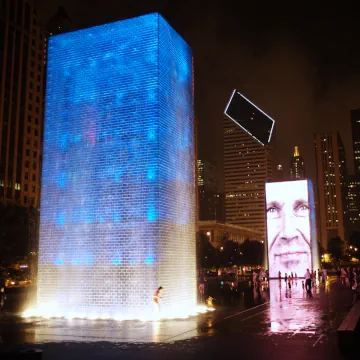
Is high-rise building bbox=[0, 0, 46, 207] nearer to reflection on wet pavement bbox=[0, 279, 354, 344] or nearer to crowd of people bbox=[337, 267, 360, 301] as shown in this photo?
crowd of people bbox=[337, 267, 360, 301]

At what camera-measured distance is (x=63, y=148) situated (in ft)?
68.4

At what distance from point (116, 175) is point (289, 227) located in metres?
40.3

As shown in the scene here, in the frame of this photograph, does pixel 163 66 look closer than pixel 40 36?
Yes

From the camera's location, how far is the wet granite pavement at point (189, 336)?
11.2 m

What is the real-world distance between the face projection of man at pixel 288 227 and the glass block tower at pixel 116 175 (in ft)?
119

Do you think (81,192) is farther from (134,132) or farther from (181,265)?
(181,265)

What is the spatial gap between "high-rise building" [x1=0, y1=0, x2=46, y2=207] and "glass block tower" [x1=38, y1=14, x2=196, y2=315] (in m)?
69.9

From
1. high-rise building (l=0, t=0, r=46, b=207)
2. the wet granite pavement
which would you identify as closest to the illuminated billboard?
the wet granite pavement

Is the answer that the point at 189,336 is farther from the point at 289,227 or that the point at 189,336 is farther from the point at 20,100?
the point at 20,100

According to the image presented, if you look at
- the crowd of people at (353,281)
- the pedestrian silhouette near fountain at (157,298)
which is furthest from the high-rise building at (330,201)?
the pedestrian silhouette near fountain at (157,298)

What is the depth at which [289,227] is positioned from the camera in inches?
2210

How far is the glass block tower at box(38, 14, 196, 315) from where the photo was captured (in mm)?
18766

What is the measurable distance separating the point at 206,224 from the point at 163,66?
330 feet

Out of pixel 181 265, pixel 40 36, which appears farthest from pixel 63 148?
Result: pixel 40 36
